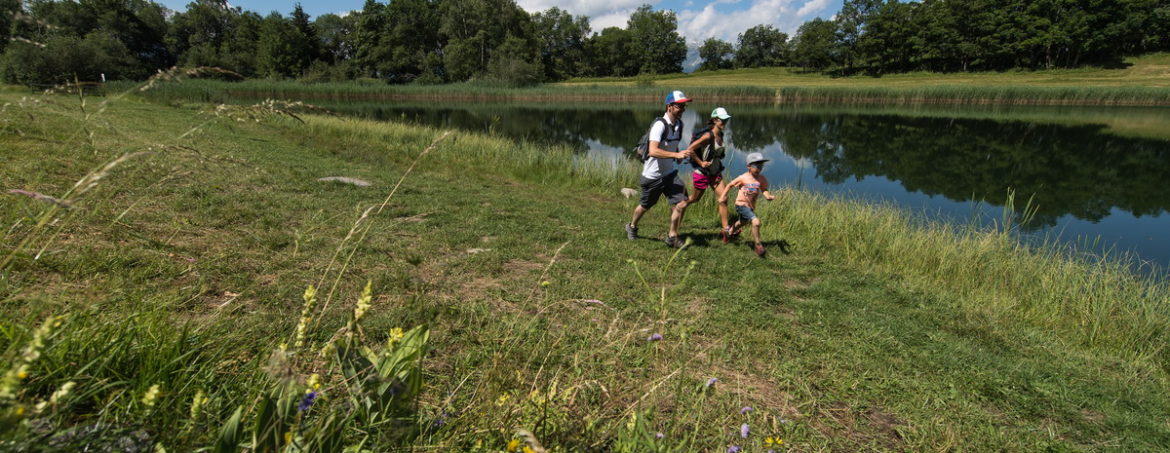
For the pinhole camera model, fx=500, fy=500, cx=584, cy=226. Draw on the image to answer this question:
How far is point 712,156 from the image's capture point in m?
6.31

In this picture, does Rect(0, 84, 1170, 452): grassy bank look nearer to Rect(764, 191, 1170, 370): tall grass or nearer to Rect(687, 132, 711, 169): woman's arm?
Rect(764, 191, 1170, 370): tall grass

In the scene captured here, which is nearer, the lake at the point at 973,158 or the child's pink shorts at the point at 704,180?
the child's pink shorts at the point at 704,180

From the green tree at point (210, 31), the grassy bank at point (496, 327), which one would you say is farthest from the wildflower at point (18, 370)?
the green tree at point (210, 31)

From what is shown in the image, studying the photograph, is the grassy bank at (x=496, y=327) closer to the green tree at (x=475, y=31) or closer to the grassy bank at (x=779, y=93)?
the grassy bank at (x=779, y=93)

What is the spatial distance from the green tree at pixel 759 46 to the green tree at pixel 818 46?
17330 millimetres

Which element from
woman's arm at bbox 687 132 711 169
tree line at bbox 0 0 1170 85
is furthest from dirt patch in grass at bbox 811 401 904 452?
tree line at bbox 0 0 1170 85

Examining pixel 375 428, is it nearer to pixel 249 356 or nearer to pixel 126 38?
pixel 249 356

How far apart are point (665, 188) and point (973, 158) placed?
17.9m

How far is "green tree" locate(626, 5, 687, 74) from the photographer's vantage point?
99.8 metres

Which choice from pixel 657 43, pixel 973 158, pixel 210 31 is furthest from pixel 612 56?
pixel 973 158

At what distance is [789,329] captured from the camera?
419 cm

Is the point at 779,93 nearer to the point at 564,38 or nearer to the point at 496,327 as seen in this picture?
the point at 496,327

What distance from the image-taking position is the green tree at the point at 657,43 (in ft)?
327

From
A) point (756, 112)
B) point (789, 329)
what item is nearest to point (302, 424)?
point (789, 329)
